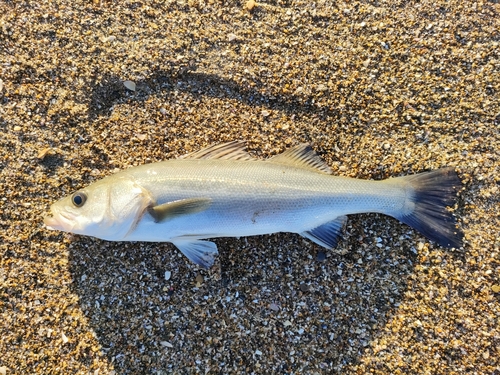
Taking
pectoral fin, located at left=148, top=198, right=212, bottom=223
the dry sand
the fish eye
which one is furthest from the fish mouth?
pectoral fin, located at left=148, top=198, right=212, bottom=223

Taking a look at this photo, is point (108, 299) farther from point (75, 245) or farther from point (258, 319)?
point (258, 319)

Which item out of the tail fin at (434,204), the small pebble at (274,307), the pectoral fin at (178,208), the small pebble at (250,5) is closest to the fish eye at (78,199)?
the pectoral fin at (178,208)

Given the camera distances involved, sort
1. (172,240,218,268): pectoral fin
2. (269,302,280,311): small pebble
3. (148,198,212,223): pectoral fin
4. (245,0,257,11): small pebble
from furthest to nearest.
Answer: (245,0,257,11): small pebble
(269,302,280,311): small pebble
(172,240,218,268): pectoral fin
(148,198,212,223): pectoral fin

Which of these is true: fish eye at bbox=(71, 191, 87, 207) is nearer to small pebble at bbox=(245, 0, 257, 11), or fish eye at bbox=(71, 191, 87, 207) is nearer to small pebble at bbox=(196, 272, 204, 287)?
small pebble at bbox=(196, 272, 204, 287)

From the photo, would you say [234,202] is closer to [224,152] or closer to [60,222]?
[224,152]

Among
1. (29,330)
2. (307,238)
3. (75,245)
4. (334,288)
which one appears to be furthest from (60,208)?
(334,288)
